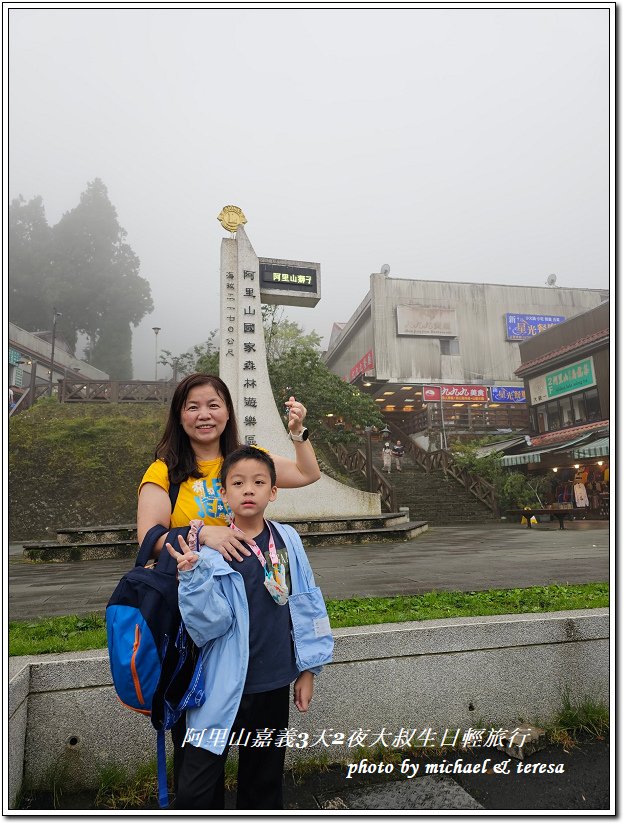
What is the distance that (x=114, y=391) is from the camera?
18.4 meters

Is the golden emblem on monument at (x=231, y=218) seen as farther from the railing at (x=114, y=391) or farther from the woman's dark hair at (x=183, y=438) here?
the woman's dark hair at (x=183, y=438)

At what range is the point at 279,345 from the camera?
27.0 meters

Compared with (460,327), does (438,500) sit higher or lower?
lower

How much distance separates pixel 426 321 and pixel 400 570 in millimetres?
24182

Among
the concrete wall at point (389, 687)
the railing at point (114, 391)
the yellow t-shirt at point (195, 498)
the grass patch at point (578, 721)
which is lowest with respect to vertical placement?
the grass patch at point (578, 721)

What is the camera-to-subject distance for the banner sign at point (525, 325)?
97.8 feet

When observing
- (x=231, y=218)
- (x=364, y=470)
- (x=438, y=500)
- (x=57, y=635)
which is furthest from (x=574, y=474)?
(x=57, y=635)

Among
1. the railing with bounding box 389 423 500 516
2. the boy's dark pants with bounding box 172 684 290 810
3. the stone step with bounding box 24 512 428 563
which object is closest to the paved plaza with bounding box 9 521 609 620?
the stone step with bounding box 24 512 428 563

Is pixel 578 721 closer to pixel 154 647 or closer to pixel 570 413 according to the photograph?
pixel 154 647

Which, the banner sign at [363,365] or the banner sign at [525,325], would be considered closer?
the banner sign at [363,365]

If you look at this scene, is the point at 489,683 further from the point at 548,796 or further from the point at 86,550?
the point at 86,550

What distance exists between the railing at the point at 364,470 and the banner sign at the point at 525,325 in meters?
16.3

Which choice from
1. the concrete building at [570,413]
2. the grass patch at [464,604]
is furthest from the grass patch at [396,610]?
the concrete building at [570,413]

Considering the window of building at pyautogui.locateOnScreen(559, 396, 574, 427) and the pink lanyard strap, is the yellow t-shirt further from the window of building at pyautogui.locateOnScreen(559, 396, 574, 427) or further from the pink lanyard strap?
the window of building at pyautogui.locateOnScreen(559, 396, 574, 427)
